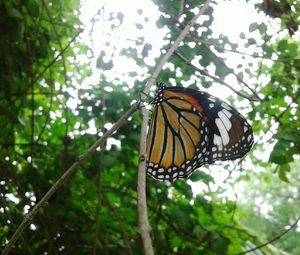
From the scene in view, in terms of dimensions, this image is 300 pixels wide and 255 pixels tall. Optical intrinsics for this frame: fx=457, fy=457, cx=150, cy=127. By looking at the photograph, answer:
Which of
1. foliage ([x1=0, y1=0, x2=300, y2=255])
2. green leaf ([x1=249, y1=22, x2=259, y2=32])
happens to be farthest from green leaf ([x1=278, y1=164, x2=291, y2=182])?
green leaf ([x1=249, y1=22, x2=259, y2=32])

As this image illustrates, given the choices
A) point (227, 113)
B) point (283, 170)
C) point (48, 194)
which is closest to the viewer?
point (48, 194)

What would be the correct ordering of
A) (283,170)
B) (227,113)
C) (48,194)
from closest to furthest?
(48,194), (227,113), (283,170)

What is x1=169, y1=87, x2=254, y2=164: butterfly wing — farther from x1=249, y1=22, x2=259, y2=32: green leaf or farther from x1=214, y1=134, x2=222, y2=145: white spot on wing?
x1=249, y1=22, x2=259, y2=32: green leaf

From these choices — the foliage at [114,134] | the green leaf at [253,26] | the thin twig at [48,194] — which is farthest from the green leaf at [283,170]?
the thin twig at [48,194]

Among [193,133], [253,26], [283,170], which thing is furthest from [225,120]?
[253,26]

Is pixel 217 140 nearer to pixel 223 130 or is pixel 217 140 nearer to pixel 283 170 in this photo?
pixel 223 130
